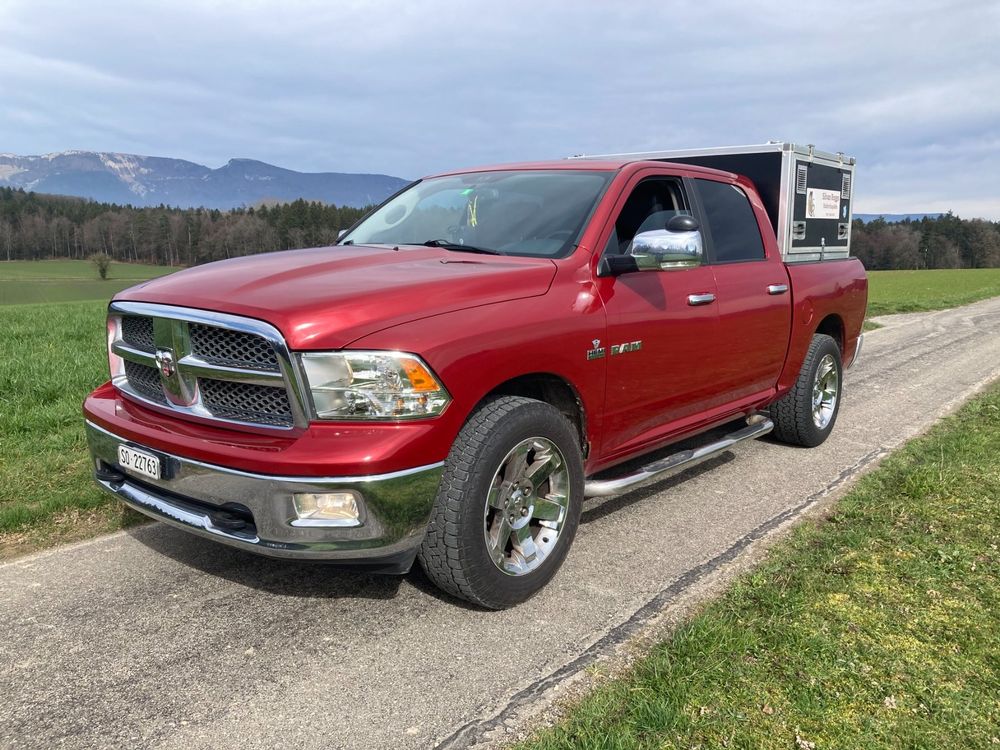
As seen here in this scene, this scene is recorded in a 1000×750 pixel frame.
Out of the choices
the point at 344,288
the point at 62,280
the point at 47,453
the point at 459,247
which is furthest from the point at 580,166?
the point at 62,280

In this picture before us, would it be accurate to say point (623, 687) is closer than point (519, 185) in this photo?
Yes

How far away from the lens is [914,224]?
8912 centimetres

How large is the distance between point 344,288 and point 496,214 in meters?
1.40

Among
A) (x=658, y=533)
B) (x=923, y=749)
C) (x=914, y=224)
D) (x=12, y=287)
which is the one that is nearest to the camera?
(x=923, y=749)

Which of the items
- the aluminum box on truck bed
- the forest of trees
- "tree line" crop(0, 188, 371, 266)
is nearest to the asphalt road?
the aluminum box on truck bed

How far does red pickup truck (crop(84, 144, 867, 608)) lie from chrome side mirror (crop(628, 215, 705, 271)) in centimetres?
1

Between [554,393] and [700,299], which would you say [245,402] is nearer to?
[554,393]

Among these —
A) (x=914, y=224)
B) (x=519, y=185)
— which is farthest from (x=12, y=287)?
(x=914, y=224)

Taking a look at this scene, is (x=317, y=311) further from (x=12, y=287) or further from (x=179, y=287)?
(x=12, y=287)

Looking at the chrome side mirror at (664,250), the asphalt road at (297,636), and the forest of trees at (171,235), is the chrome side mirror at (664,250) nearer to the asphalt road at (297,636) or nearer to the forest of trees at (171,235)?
the asphalt road at (297,636)

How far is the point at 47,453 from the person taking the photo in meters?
5.18

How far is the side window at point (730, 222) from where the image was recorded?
4609mm

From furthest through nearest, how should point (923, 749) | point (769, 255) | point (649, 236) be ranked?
1. point (769, 255)
2. point (649, 236)
3. point (923, 749)

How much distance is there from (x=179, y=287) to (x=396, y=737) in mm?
1959
